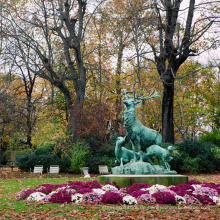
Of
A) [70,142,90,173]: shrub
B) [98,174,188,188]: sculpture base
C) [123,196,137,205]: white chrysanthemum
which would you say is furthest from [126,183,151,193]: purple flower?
[70,142,90,173]: shrub

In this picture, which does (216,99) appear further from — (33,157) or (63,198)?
(63,198)

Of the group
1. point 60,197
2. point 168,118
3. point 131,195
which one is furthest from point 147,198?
point 168,118

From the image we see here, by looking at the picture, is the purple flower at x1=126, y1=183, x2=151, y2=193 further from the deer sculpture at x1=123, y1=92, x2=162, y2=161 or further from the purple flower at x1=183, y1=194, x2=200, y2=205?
the deer sculpture at x1=123, y1=92, x2=162, y2=161

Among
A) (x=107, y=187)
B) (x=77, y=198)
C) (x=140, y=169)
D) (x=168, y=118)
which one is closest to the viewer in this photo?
(x=77, y=198)

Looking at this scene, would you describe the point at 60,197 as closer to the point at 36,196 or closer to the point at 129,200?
the point at 36,196

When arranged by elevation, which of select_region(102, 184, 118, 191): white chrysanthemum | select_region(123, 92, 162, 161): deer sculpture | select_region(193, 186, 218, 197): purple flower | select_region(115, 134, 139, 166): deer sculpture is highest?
select_region(123, 92, 162, 161): deer sculpture

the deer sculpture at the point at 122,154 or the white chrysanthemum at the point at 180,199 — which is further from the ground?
the deer sculpture at the point at 122,154

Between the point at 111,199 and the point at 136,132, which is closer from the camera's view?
the point at 111,199

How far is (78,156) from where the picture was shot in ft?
65.1

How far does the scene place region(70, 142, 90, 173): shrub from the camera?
65.3 ft

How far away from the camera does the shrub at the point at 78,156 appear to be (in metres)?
19.9

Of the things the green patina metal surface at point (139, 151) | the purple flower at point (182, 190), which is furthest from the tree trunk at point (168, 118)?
the purple flower at point (182, 190)

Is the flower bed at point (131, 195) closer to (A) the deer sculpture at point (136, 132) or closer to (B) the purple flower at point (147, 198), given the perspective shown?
(B) the purple flower at point (147, 198)

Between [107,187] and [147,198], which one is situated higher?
[107,187]
